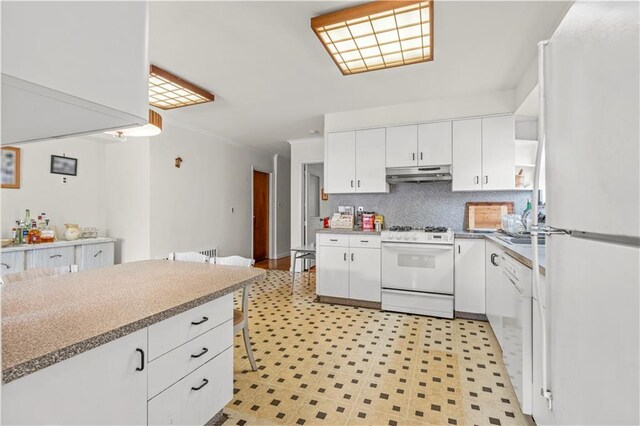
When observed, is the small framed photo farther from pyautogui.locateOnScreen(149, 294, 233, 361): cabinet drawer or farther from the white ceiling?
pyautogui.locateOnScreen(149, 294, 233, 361): cabinet drawer

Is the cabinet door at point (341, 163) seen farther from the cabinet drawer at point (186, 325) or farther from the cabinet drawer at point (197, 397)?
the cabinet drawer at point (197, 397)

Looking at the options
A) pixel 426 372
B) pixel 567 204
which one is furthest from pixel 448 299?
pixel 567 204

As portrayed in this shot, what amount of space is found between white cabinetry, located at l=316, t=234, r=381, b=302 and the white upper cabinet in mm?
3135

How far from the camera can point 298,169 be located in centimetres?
570

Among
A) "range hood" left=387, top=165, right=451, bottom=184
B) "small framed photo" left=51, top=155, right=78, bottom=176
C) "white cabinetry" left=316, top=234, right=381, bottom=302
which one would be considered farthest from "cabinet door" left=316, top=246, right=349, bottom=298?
"small framed photo" left=51, top=155, right=78, bottom=176

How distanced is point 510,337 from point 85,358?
7.08 feet

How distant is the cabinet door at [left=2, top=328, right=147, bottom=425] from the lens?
2.58 feet

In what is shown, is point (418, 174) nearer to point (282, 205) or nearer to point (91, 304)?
point (91, 304)

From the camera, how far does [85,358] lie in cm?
92

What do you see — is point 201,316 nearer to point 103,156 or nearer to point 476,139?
point 476,139

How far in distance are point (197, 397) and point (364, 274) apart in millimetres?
2469

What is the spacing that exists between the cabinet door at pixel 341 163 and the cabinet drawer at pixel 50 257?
3317 millimetres

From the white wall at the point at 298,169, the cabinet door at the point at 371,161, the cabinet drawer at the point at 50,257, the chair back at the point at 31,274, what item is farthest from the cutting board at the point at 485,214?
the cabinet drawer at the point at 50,257

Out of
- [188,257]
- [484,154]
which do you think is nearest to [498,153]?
[484,154]
